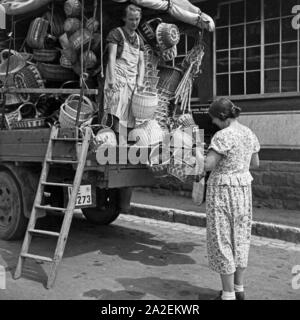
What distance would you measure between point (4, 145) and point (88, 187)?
1.52 meters

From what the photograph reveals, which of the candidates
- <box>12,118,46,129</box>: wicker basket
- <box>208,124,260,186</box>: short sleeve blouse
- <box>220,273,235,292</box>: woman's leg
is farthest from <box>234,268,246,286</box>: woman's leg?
<box>12,118,46,129</box>: wicker basket

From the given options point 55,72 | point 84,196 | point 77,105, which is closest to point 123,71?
point 77,105

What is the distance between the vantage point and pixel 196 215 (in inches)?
295

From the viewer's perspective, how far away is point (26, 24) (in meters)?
6.78

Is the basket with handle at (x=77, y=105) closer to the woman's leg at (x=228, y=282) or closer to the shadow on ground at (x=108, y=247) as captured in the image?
the shadow on ground at (x=108, y=247)

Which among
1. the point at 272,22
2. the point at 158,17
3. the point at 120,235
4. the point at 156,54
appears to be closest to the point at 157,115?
the point at 156,54

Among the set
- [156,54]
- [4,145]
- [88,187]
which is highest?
[156,54]

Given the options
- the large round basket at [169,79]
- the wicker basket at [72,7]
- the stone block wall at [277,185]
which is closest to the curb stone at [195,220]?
the stone block wall at [277,185]

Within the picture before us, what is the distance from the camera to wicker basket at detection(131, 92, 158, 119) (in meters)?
5.70

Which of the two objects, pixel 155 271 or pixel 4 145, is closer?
pixel 155 271

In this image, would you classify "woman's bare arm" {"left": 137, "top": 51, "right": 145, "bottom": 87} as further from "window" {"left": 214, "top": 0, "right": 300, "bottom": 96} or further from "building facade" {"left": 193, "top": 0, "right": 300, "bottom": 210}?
"window" {"left": 214, "top": 0, "right": 300, "bottom": 96}

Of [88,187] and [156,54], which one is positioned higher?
[156,54]
